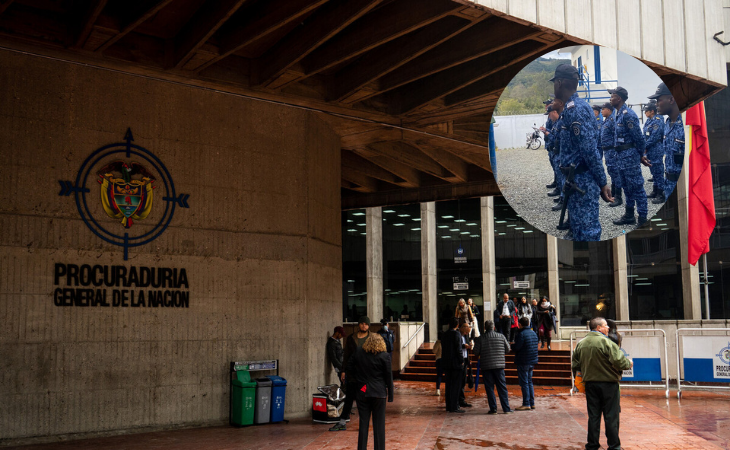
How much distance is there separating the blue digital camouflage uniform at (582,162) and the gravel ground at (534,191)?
0.49 feet

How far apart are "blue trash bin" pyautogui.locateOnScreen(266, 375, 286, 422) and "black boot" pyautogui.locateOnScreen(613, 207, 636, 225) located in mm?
6864

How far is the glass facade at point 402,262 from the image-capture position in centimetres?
3728

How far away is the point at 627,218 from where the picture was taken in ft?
27.9

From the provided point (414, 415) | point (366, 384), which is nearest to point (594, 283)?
point (414, 415)

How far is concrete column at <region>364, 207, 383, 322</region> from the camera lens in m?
35.9

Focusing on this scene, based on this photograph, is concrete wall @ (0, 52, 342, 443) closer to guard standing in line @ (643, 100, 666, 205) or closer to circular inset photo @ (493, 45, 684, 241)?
circular inset photo @ (493, 45, 684, 241)

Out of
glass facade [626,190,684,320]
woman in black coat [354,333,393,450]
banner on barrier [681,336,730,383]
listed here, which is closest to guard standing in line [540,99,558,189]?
woman in black coat [354,333,393,450]

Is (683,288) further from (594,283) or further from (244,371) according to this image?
(244,371)

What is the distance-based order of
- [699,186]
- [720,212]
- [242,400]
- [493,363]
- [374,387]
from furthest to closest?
[720,212] < [699,186] < [493,363] < [242,400] < [374,387]

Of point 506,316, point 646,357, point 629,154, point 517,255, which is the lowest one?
point 646,357

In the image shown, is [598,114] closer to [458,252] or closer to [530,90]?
[530,90]

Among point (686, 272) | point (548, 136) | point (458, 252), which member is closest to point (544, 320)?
point (686, 272)

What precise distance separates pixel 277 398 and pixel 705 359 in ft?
32.5

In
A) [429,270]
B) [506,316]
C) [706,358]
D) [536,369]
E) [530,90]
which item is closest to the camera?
[530,90]
